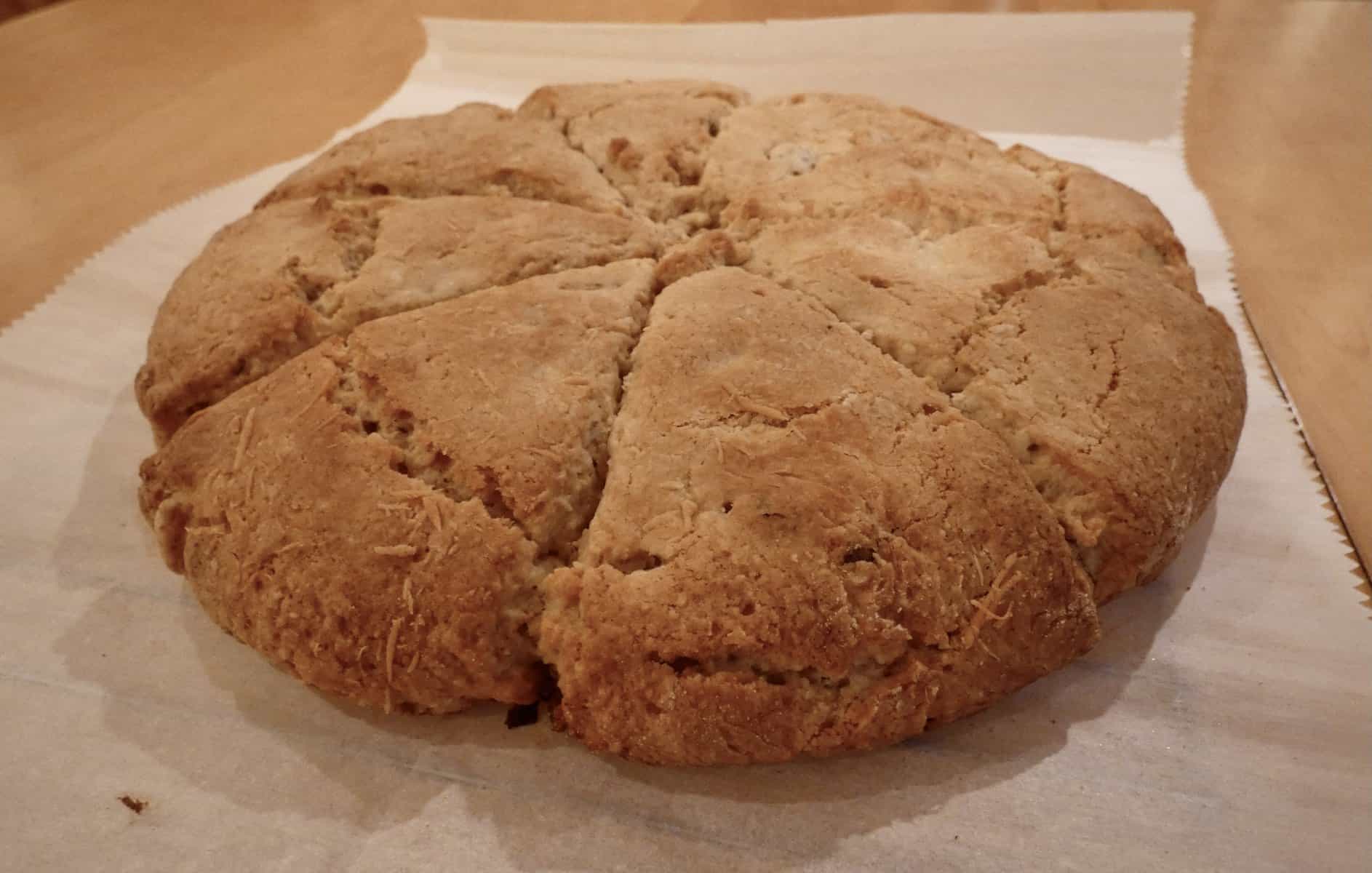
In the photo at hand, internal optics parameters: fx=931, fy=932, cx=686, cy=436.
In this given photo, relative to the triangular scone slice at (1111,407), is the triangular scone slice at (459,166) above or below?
above

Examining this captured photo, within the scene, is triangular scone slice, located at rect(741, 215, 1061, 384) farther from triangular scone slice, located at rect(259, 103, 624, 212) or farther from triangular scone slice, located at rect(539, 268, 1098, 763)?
triangular scone slice, located at rect(259, 103, 624, 212)

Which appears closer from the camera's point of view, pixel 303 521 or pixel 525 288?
pixel 303 521

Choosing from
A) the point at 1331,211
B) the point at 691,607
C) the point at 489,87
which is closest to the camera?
the point at 691,607

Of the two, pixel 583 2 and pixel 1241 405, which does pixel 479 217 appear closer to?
pixel 1241 405

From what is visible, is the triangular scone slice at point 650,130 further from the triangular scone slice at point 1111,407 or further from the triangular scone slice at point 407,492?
the triangular scone slice at point 1111,407

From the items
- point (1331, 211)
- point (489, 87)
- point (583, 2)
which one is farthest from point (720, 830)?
point (583, 2)

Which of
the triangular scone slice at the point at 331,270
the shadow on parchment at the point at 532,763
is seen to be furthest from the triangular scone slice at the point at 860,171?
the shadow on parchment at the point at 532,763

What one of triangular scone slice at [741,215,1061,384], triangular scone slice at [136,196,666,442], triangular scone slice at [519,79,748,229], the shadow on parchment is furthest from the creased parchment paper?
triangular scone slice at [519,79,748,229]
